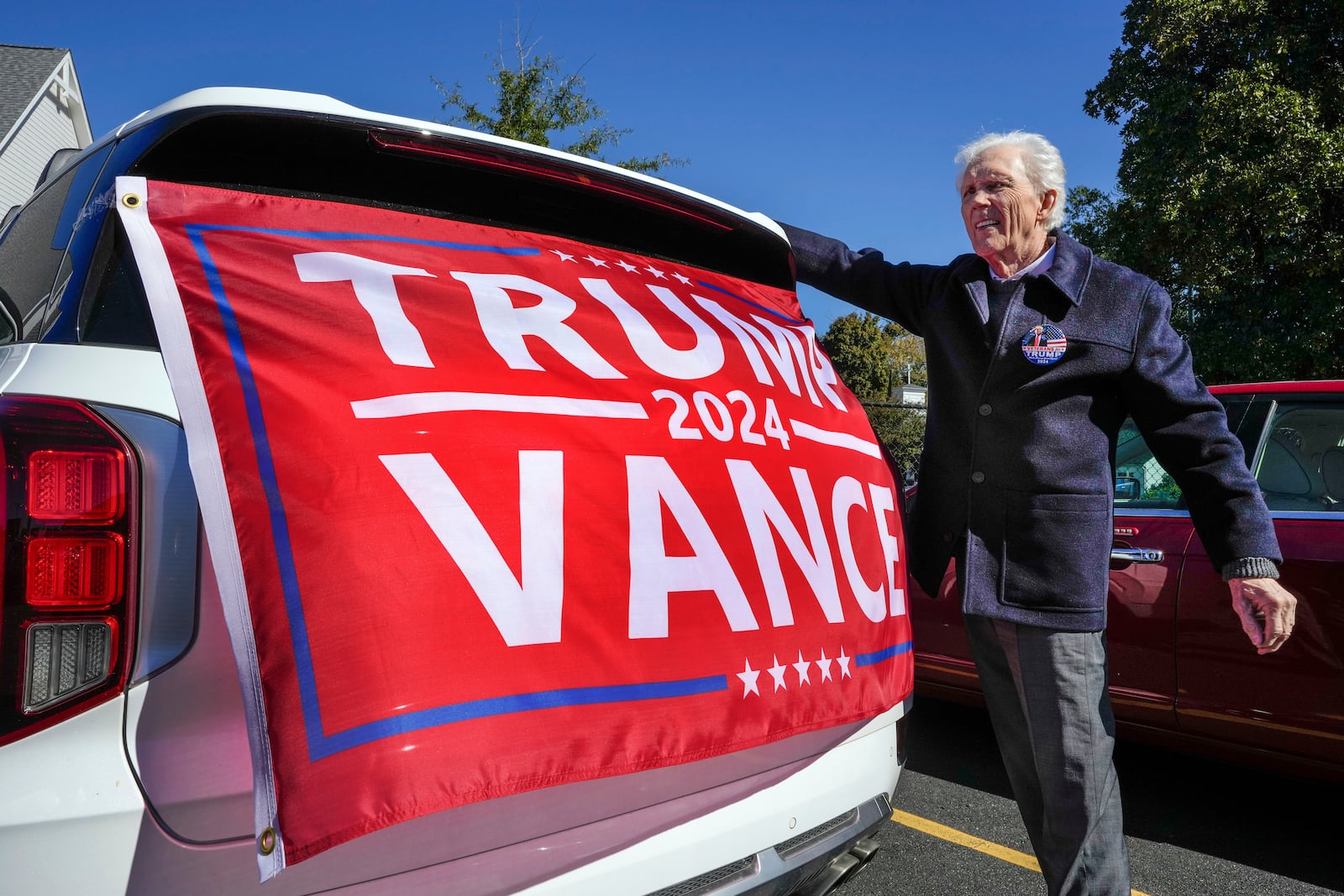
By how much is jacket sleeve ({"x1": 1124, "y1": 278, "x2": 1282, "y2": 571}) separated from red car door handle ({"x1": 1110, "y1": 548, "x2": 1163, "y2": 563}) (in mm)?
1328

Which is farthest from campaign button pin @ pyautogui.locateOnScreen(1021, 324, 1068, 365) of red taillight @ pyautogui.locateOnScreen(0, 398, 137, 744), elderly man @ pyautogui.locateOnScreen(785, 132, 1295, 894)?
red taillight @ pyautogui.locateOnScreen(0, 398, 137, 744)

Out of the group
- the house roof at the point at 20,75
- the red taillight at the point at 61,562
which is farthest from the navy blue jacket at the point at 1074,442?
the house roof at the point at 20,75

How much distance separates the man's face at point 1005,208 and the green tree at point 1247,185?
15.1m

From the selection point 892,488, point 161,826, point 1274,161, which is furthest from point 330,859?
point 1274,161

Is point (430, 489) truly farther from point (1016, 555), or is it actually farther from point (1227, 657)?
point (1227, 657)

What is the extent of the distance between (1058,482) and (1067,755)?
0.57m

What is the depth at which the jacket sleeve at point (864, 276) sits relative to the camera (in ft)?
7.94

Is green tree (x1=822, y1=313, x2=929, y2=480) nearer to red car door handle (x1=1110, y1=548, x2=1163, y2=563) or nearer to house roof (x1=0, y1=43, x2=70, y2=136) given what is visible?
house roof (x1=0, y1=43, x2=70, y2=136)

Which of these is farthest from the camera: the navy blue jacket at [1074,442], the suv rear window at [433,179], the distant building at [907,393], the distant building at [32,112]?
the distant building at [907,393]

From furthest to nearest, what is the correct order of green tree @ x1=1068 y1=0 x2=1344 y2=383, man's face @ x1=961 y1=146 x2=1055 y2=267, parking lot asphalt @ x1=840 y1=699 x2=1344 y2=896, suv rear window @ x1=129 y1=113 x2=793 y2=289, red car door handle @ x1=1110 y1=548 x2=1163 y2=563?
green tree @ x1=1068 y1=0 x2=1344 y2=383, red car door handle @ x1=1110 y1=548 x2=1163 y2=563, parking lot asphalt @ x1=840 y1=699 x2=1344 y2=896, man's face @ x1=961 y1=146 x2=1055 y2=267, suv rear window @ x1=129 y1=113 x2=793 y2=289

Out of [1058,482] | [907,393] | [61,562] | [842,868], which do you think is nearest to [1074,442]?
[1058,482]

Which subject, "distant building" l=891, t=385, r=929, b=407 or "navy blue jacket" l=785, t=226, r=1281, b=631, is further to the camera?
"distant building" l=891, t=385, r=929, b=407

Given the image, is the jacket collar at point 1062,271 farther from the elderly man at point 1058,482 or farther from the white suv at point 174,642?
the white suv at point 174,642

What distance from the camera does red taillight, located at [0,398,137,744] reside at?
1.15 metres
